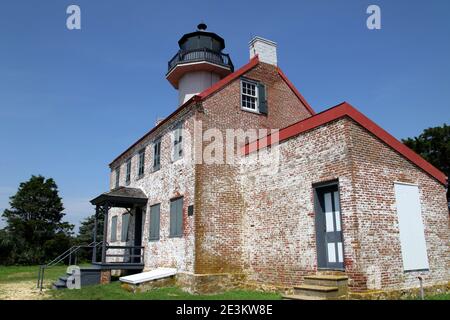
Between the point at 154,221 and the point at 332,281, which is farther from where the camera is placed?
the point at 154,221

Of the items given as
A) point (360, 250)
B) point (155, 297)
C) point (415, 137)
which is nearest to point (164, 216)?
point (155, 297)

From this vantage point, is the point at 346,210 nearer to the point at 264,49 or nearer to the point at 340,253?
the point at 340,253

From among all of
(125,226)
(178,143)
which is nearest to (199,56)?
(178,143)

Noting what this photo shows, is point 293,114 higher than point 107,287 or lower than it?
higher

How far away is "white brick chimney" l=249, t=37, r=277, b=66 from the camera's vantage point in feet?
50.3

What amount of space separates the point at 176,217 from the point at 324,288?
653 centimetres

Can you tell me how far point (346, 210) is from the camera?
8.68 m

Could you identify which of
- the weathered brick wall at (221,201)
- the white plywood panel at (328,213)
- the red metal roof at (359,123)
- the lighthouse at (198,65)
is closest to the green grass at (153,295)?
the weathered brick wall at (221,201)

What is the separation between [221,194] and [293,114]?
5.58 metres

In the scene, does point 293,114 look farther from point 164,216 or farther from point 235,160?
point 164,216

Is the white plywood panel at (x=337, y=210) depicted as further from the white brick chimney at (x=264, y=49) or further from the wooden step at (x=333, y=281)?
the white brick chimney at (x=264, y=49)

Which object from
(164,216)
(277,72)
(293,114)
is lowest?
(164,216)

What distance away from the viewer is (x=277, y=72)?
51.5 feet
